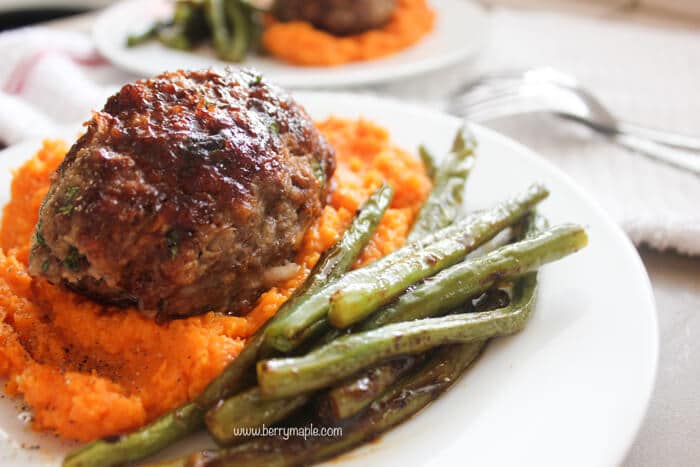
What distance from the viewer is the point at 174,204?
283 centimetres

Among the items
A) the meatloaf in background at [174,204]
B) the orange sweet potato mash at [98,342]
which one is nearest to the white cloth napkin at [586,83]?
the orange sweet potato mash at [98,342]

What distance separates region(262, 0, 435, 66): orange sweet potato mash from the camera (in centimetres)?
640

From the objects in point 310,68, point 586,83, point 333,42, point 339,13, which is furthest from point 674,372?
point 339,13

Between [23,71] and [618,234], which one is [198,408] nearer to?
[618,234]

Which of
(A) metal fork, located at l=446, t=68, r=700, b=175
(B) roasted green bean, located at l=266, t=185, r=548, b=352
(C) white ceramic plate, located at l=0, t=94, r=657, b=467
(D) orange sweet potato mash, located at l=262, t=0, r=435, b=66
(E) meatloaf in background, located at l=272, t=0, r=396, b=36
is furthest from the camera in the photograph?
(E) meatloaf in background, located at l=272, t=0, r=396, b=36

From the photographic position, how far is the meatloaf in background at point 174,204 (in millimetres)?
2797

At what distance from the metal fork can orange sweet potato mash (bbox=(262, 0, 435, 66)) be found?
1.16 metres

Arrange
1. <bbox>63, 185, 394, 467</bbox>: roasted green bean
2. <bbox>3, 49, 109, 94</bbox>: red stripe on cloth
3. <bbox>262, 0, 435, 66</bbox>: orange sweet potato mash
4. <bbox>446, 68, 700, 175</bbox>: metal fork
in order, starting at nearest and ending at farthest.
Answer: <bbox>63, 185, 394, 467</bbox>: roasted green bean
<bbox>446, 68, 700, 175</bbox>: metal fork
<bbox>3, 49, 109, 94</bbox>: red stripe on cloth
<bbox>262, 0, 435, 66</bbox>: orange sweet potato mash

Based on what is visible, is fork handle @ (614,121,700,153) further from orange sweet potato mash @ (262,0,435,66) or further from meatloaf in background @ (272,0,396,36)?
meatloaf in background @ (272,0,396,36)

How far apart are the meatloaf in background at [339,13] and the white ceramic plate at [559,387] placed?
3.42m

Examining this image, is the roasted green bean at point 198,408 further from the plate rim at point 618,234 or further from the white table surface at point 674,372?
the white table surface at point 674,372

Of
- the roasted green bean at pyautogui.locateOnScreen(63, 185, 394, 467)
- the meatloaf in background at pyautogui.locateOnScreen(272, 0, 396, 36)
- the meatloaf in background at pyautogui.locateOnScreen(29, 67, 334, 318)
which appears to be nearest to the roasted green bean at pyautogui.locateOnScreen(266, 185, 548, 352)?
the roasted green bean at pyautogui.locateOnScreen(63, 185, 394, 467)

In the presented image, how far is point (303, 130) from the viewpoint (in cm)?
353

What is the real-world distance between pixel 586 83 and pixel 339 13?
2.44 metres
